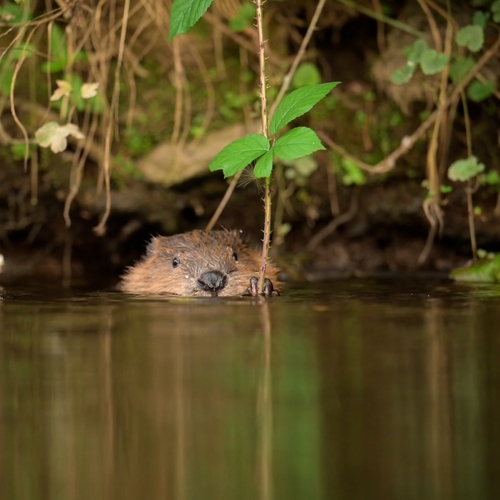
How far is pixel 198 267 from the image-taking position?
4.26 metres

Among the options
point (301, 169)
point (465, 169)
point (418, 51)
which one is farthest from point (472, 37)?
point (301, 169)

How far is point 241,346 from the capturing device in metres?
2.44

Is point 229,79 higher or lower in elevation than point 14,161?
higher

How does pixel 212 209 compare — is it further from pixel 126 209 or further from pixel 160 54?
pixel 160 54

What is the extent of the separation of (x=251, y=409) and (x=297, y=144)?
4.42ft

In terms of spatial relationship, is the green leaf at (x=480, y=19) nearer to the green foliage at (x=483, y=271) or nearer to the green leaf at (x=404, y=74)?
the green leaf at (x=404, y=74)

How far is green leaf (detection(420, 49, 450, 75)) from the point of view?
4355 millimetres

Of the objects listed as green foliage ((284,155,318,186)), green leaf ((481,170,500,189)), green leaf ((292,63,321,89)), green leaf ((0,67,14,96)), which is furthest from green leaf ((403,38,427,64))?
green leaf ((0,67,14,96))

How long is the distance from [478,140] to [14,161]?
285 cm

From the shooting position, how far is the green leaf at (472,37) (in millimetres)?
4309

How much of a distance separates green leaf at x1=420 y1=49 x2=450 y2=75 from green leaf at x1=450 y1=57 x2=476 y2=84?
274 mm

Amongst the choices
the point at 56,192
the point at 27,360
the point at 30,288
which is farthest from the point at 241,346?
the point at 56,192

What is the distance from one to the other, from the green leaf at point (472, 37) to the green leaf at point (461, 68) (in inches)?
10.1

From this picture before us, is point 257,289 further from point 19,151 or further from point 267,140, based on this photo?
point 19,151
